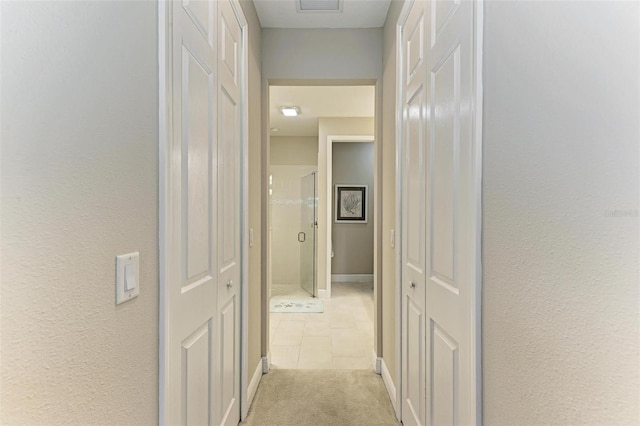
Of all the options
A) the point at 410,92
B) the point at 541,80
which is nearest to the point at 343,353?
the point at 410,92

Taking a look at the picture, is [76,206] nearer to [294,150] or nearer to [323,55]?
[323,55]

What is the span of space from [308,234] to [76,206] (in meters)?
4.89

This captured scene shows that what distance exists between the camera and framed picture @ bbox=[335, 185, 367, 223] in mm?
6340

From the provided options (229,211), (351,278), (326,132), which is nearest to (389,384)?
(229,211)

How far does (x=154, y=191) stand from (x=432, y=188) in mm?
1105

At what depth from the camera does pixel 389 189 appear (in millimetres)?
2406

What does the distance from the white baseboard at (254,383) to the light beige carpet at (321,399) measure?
0.11 feet

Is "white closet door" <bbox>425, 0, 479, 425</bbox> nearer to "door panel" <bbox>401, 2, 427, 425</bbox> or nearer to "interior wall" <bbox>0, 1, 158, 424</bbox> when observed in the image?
"door panel" <bbox>401, 2, 427, 425</bbox>

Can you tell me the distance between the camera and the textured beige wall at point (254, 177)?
2262mm

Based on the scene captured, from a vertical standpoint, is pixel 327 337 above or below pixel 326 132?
below

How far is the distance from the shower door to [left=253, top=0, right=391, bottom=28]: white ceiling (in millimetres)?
2908

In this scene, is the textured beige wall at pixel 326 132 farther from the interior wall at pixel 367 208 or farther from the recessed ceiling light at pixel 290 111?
the interior wall at pixel 367 208

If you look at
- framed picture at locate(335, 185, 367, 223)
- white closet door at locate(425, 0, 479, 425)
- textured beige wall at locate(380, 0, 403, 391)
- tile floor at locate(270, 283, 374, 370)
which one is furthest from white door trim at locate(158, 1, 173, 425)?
framed picture at locate(335, 185, 367, 223)

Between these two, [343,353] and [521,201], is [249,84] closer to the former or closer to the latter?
[521,201]
